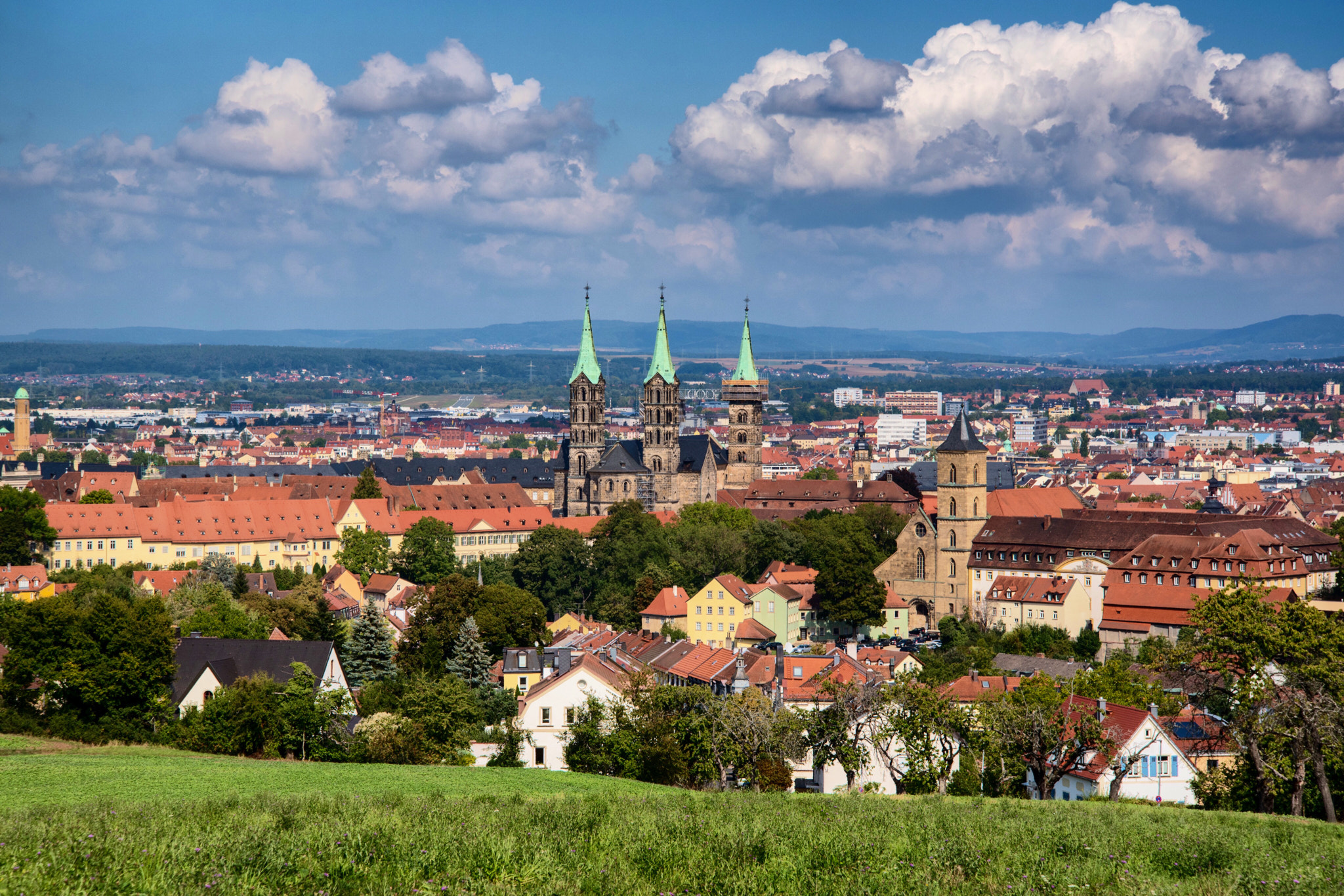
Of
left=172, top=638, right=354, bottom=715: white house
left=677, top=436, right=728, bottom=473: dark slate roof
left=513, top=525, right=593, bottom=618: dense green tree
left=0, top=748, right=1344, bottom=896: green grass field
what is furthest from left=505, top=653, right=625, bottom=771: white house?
left=677, top=436, right=728, bottom=473: dark slate roof

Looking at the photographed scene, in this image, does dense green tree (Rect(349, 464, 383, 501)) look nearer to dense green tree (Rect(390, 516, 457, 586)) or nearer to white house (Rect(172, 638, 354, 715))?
dense green tree (Rect(390, 516, 457, 586))

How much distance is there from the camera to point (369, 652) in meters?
63.8

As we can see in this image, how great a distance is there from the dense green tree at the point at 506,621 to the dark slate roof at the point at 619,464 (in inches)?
2113

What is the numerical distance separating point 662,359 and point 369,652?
7668cm

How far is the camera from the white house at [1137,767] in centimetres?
4384

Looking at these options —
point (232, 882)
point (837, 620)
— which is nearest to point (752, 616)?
point (837, 620)

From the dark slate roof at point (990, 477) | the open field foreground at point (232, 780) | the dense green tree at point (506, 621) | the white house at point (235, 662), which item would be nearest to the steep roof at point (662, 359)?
the dark slate roof at point (990, 477)

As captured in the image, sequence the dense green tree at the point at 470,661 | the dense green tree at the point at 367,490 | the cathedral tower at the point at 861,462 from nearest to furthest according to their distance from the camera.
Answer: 1. the dense green tree at the point at 470,661
2. the dense green tree at the point at 367,490
3. the cathedral tower at the point at 861,462

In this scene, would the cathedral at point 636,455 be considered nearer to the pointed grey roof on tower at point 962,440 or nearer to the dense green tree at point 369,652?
the pointed grey roof on tower at point 962,440

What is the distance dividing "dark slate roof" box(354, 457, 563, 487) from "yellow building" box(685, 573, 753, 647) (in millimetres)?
78040

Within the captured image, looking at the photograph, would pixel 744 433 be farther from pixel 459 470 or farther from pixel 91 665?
pixel 91 665

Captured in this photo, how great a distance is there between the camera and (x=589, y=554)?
96.2 m

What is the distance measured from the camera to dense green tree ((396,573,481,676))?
214ft

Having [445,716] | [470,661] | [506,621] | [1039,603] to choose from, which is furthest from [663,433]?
[445,716]
